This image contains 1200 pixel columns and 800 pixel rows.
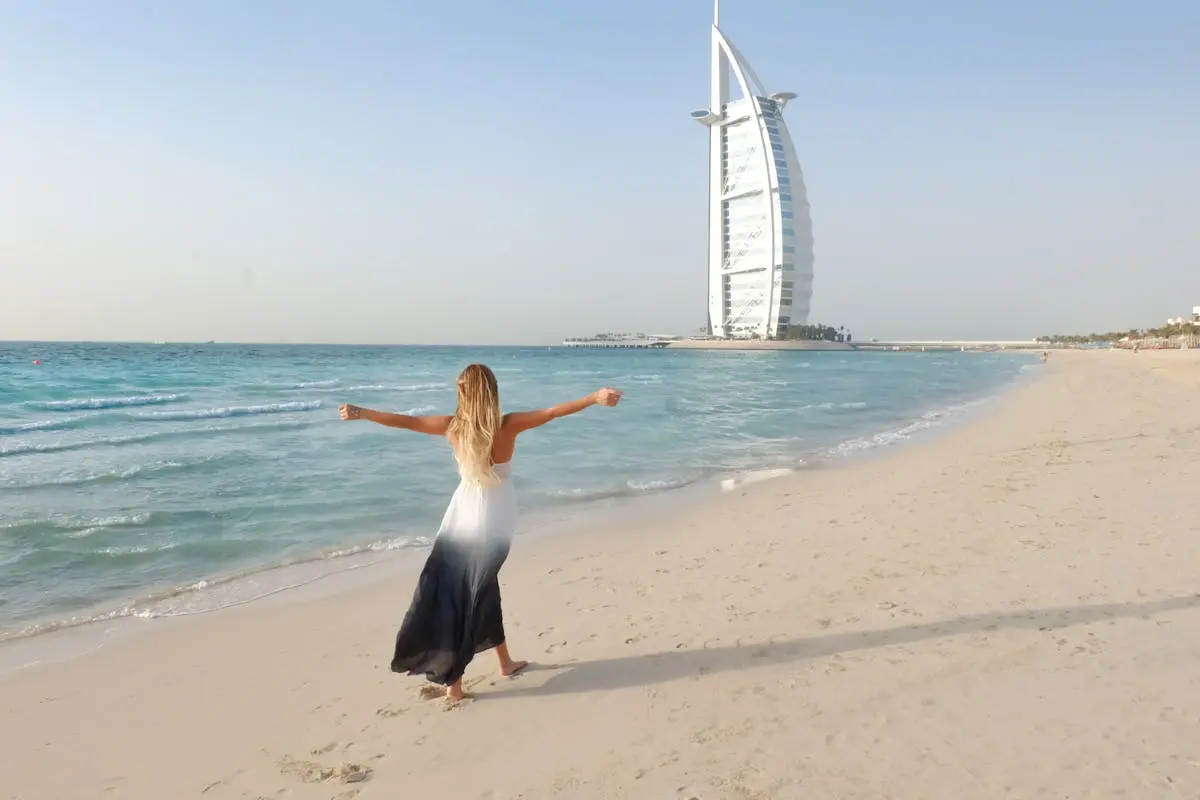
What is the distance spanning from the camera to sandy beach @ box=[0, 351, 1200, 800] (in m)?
2.85

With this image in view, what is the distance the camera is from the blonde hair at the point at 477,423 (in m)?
3.41

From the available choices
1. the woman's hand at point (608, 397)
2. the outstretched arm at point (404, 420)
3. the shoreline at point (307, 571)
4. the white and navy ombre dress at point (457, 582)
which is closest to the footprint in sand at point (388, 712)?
the white and navy ombre dress at point (457, 582)

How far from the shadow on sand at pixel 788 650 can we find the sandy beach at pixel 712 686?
0.02 m

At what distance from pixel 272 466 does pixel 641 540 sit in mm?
6842

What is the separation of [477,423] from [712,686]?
1.71m

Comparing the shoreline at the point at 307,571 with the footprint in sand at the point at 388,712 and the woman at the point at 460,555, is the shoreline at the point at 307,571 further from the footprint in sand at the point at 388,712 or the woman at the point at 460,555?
the woman at the point at 460,555

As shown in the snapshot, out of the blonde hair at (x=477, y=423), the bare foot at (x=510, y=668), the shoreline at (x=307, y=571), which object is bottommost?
the shoreline at (x=307, y=571)

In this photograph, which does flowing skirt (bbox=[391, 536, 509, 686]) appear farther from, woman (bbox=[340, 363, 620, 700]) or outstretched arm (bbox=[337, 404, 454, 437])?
outstretched arm (bbox=[337, 404, 454, 437])

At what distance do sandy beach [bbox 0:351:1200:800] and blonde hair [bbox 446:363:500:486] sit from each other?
1150 mm

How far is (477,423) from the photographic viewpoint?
3453mm

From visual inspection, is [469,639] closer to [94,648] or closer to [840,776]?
[840,776]

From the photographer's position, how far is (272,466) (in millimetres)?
11188

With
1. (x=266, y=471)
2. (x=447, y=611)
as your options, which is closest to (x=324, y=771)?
(x=447, y=611)

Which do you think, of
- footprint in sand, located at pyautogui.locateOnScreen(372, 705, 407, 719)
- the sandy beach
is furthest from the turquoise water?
footprint in sand, located at pyautogui.locateOnScreen(372, 705, 407, 719)
